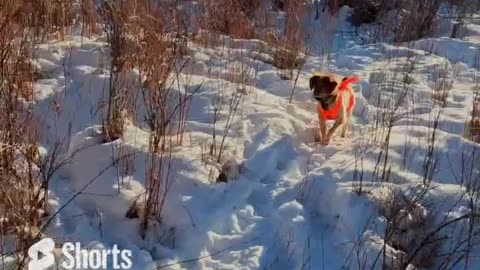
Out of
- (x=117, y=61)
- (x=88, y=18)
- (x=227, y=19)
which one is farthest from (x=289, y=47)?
(x=88, y=18)

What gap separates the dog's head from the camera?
3.65 m

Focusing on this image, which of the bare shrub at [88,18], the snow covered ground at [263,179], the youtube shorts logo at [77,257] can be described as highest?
the bare shrub at [88,18]

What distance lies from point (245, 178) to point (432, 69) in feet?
9.80

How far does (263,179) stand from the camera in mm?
3227

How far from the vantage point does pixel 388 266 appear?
251cm

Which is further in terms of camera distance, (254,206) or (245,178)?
(245,178)

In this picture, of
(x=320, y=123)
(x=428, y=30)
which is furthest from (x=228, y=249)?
(x=428, y=30)

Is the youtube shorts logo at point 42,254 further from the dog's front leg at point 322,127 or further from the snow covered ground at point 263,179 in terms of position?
the dog's front leg at point 322,127

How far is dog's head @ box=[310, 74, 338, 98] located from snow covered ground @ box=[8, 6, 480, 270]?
0.32m

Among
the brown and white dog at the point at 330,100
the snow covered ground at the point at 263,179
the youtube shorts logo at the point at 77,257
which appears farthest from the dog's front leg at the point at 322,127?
the youtube shorts logo at the point at 77,257

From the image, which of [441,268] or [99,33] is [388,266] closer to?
[441,268]

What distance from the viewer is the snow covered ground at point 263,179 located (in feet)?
8.68

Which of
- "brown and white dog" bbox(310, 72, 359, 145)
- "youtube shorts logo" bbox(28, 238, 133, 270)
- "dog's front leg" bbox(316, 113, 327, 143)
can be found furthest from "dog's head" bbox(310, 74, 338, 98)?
"youtube shorts logo" bbox(28, 238, 133, 270)

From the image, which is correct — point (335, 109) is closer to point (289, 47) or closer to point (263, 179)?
point (263, 179)
